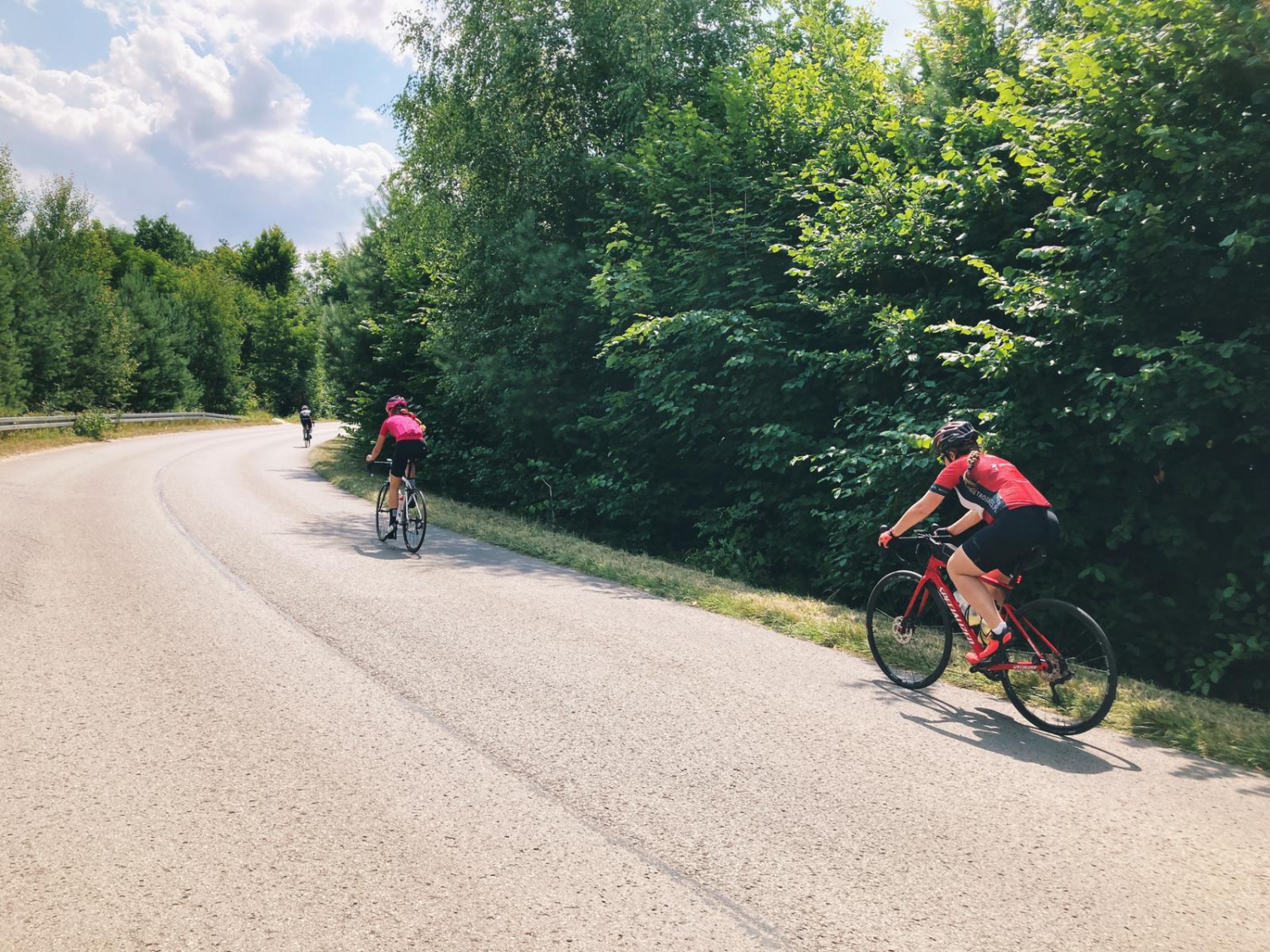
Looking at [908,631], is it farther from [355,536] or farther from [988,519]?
[355,536]

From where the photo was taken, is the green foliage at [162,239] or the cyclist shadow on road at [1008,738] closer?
the cyclist shadow on road at [1008,738]

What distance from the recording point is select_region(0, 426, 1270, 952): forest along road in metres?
3.08

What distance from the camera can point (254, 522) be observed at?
45.8ft

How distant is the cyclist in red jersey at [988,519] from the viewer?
5570mm

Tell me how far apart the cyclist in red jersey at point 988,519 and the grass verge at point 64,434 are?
27755 millimetres

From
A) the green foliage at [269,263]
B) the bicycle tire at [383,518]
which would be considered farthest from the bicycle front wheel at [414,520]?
the green foliage at [269,263]

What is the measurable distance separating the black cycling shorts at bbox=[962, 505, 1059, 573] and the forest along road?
1.05 meters

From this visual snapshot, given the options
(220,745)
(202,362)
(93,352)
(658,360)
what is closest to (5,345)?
(93,352)

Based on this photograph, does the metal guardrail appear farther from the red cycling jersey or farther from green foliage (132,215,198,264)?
green foliage (132,215,198,264)

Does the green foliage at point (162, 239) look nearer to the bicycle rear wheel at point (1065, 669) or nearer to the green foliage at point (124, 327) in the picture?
the green foliage at point (124, 327)

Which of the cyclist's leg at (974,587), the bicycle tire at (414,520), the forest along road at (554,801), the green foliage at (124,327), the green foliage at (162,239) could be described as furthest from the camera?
the green foliage at (162,239)

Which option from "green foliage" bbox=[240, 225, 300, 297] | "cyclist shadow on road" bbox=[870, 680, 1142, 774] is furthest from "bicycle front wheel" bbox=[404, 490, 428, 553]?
"green foliage" bbox=[240, 225, 300, 297]

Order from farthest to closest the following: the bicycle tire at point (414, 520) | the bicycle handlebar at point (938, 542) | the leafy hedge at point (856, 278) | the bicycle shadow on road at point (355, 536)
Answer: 1. the bicycle tire at point (414, 520)
2. the bicycle shadow on road at point (355, 536)
3. the leafy hedge at point (856, 278)
4. the bicycle handlebar at point (938, 542)

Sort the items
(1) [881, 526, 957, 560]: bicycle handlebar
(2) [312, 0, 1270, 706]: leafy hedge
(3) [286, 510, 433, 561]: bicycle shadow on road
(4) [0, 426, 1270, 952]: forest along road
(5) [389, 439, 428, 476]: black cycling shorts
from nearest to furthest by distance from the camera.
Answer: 1. (4) [0, 426, 1270, 952]: forest along road
2. (1) [881, 526, 957, 560]: bicycle handlebar
3. (2) [312, 0, 1270, 706]: leafy hedge
4. (3) [286, 510, 433, 561]: bicycle shadow on road
5. (5) [389, 439, 428, 476]: black cycling shorts
